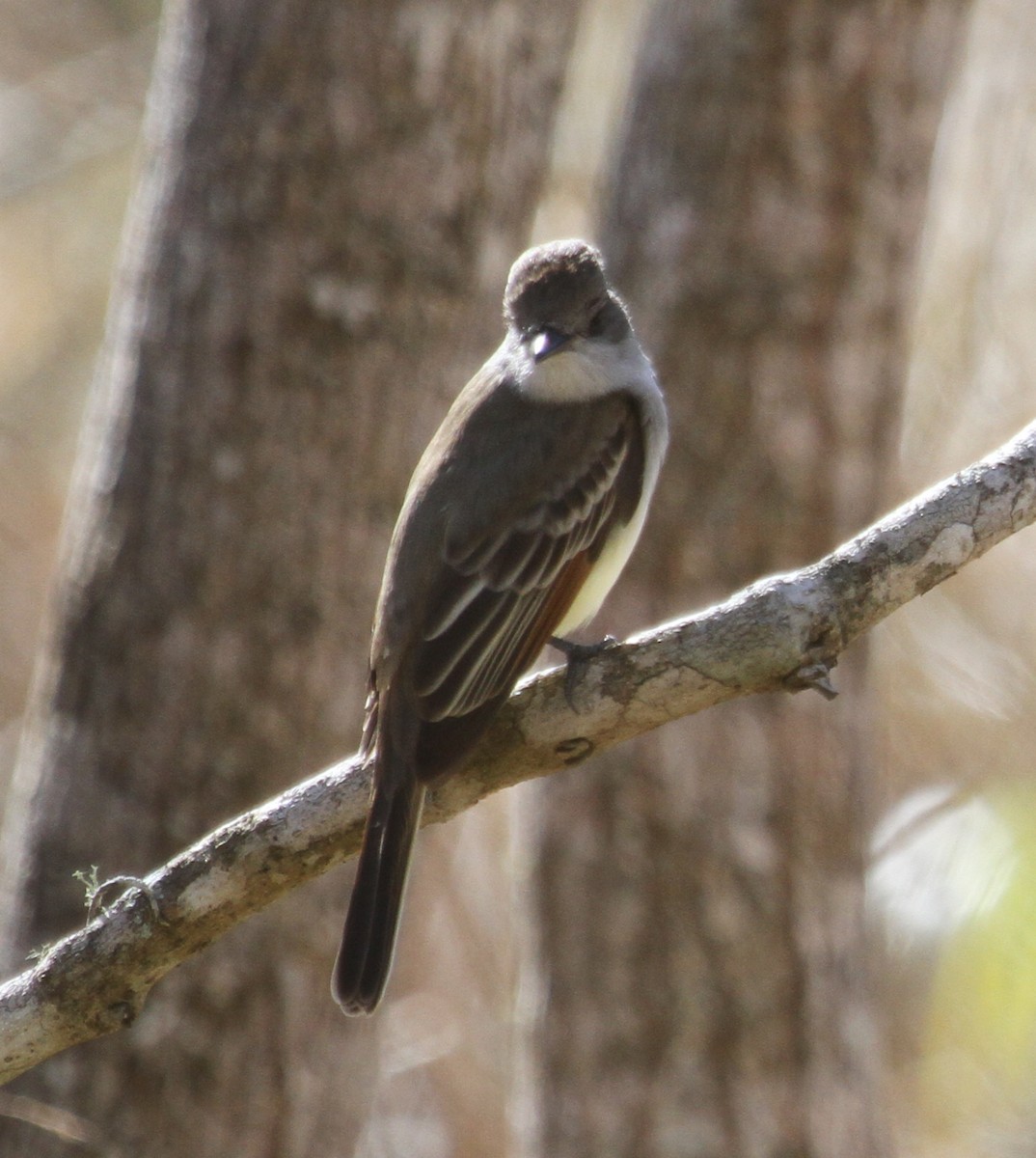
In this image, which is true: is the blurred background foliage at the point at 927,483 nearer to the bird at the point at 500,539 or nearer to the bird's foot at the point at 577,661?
the bird at the point at 500,539

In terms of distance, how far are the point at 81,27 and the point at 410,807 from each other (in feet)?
28.0

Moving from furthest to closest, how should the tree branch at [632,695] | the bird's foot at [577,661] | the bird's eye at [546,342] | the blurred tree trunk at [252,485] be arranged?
the blurred tree trunk at [252,485]
the bird's eye at [546,342]
the bird's foot at [577,661]
the tree branch at [632,695]

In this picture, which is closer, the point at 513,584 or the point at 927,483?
the point at 513,584


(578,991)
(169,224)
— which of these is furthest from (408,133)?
(578,991)

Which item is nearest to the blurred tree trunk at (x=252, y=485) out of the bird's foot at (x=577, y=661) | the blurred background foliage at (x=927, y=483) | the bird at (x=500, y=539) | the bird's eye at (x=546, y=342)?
the bird at (x=500, y=539)

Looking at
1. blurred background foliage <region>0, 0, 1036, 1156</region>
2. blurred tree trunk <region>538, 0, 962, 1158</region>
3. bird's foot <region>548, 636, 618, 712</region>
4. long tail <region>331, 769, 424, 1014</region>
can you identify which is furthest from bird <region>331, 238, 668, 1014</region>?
blurred background foliage <region>0, 0, 1036, 1156</region>

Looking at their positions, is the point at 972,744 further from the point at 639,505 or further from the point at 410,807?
the point at 410,807

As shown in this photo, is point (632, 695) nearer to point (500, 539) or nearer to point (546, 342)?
point (500, 539)

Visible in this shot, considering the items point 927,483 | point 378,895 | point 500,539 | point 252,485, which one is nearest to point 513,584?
point 500,539

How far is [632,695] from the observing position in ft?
10.7

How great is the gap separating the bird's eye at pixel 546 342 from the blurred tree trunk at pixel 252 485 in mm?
1042

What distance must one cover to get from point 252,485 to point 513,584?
4.88 feet

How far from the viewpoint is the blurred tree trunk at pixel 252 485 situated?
4.98 metres

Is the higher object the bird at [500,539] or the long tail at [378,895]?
the bird at [500,539]
